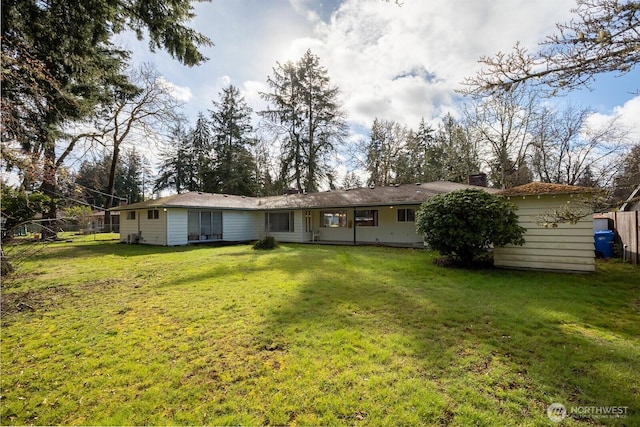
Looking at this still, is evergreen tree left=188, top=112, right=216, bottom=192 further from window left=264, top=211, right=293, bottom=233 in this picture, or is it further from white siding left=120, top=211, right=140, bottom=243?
window left=264, top=211, right=293, bottom=233

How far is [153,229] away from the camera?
52.1ft

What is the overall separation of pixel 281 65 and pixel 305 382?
95.1 feet

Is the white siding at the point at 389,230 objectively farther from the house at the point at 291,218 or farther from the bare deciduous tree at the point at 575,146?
the bare deciduous tree at the point at 575,146

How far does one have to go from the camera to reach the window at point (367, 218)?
15.5 meters

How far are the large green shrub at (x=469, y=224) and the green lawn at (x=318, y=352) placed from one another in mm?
1593

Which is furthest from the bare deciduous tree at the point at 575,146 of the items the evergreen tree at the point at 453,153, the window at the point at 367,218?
the window at the point at 367,218

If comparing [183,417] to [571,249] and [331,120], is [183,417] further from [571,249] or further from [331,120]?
[331,120]

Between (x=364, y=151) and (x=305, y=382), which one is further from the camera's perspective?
(x=364, y=151)

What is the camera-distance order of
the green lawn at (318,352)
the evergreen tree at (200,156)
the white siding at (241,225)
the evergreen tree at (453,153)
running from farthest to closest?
the evergreen tree at (200,156) < the evergreen tree at (453,153) < the white siding at (241,225) < the green lawn at (318,352)

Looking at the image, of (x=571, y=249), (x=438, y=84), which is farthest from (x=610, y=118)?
(x=571, y=249)

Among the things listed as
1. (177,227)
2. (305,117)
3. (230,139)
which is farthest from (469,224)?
(230,139)

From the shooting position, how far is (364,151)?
94.9 ft

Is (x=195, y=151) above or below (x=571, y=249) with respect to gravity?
above
